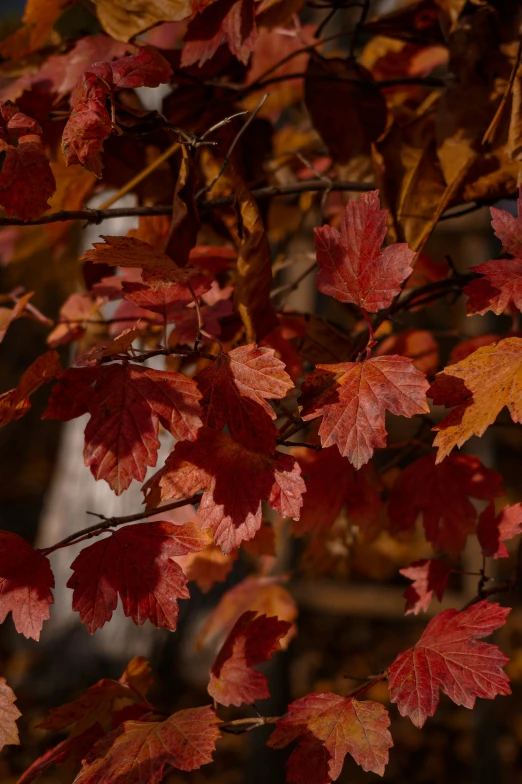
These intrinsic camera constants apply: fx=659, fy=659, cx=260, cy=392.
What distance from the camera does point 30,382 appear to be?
2.35ft

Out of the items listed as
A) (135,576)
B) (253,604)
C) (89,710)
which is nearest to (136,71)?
(135,576)

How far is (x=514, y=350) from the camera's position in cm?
71

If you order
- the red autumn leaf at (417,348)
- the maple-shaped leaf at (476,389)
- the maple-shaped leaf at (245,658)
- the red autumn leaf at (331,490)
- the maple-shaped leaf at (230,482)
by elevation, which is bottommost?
the maple-shaped leaf at (245,658)

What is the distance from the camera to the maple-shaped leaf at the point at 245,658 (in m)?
0.87

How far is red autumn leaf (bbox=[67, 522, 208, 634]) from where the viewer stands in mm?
722

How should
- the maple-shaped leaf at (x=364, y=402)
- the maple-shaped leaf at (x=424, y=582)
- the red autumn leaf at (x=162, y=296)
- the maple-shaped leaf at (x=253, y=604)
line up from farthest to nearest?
the maple-shaped leaf at (x=253, y=604)
the maple-shaped leaf at (x=424, y=582)
the red autumn leaf at (x=162, y=296)
the maple-shaped leaf at (x=364, y=402)

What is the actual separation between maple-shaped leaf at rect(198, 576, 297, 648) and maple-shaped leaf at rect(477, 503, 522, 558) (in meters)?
0.95

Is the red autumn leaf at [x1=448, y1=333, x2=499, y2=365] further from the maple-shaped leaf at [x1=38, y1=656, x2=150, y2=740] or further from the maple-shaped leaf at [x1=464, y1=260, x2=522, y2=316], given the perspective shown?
the maple-shaped leaf at [x1=38, y1=656, x2=150, y2=740]

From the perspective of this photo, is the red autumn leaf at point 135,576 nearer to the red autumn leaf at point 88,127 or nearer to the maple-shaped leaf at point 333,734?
the maple-shaped leaf at point 333,734

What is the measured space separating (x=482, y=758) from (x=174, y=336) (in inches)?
96.4

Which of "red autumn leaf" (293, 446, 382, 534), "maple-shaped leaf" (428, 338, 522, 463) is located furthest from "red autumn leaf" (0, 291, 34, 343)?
"maple-shaped leaf" (428, 338, 522, 463)

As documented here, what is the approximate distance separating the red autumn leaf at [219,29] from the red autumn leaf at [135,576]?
2.03 feet

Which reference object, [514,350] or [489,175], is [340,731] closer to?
[514,350]

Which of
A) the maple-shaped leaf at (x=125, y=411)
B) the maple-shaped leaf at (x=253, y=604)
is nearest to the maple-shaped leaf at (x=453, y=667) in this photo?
the maple-shaped leaf at (x=125, y=411)
